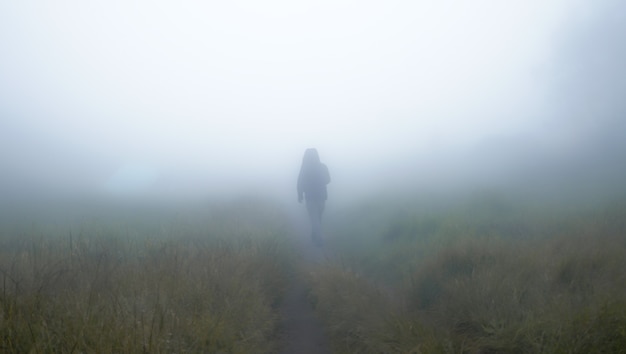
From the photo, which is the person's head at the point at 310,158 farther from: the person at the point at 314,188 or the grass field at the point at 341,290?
the grass field at the point at 341,290

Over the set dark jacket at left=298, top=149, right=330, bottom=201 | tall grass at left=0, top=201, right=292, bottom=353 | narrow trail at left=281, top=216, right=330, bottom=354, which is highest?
dark jacket at left=298, top=149, right=330, bottom=201

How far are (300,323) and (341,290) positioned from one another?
799 mm

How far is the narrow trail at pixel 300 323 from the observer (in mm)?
4652

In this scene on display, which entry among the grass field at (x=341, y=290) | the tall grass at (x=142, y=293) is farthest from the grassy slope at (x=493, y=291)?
the tall grass at (x=142, y=293)

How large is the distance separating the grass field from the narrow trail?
14 cm

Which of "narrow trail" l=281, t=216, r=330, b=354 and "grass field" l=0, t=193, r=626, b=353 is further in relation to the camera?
"narrow trail" l=281, t=216, r=330, b=354

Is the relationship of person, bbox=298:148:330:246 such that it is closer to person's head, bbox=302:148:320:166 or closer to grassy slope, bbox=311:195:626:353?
person's head, bbox=302:148:320:166

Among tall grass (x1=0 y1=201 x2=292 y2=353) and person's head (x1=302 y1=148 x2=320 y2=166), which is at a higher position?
person's head (x1=302 y1=148 x2=320 y2=166)

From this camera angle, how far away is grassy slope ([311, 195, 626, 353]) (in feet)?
10.9

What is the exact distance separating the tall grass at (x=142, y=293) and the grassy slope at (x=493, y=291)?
1175 mm

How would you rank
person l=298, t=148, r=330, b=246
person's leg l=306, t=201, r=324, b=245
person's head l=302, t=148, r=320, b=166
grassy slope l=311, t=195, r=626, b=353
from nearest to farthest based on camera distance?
grassy slope l=311, t=195, r=626, b=353 → person's leg l=306, t=201, r=324, b=245 → person l=298, t=148, r=330, b=246 → person's head l=302, t=148, r=320, b=166

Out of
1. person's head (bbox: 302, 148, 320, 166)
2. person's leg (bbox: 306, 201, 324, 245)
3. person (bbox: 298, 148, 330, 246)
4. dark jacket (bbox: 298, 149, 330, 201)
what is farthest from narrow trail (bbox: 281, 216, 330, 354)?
person's head (bbox: 302, 148, 320, 166)

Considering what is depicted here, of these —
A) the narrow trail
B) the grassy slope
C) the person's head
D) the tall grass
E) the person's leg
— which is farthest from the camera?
the person's head

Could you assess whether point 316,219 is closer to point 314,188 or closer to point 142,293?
point 314,188
